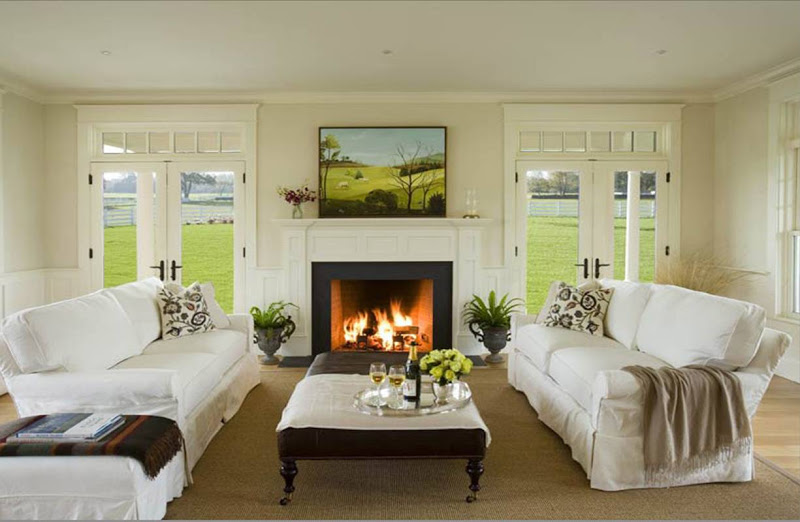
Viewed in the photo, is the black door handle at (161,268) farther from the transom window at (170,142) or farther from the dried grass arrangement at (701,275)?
the dried grass arrangement at (701,275)

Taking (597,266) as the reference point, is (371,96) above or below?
above

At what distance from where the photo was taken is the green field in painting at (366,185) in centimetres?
587

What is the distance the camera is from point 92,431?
2.50 meters

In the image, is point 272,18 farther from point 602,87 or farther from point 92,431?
point 602,87

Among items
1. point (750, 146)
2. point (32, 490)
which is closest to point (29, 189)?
point (32, 490)

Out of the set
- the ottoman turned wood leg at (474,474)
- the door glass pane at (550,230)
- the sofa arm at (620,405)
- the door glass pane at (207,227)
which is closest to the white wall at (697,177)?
the door glass pane at (550,230)

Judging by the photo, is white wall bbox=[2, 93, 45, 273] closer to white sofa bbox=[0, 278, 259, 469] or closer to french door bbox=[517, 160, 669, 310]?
white sofa bbox=[0, 278, 259, 469]

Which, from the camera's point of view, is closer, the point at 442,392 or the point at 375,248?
→ the point at 442,392

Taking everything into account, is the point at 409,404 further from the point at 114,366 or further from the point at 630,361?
the point at 114,366

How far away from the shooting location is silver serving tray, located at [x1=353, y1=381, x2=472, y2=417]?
286cm

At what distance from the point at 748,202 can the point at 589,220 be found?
148cm

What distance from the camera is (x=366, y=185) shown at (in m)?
5.88

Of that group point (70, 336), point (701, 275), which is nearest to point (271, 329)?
point (70, 336)

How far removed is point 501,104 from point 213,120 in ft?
9.76
